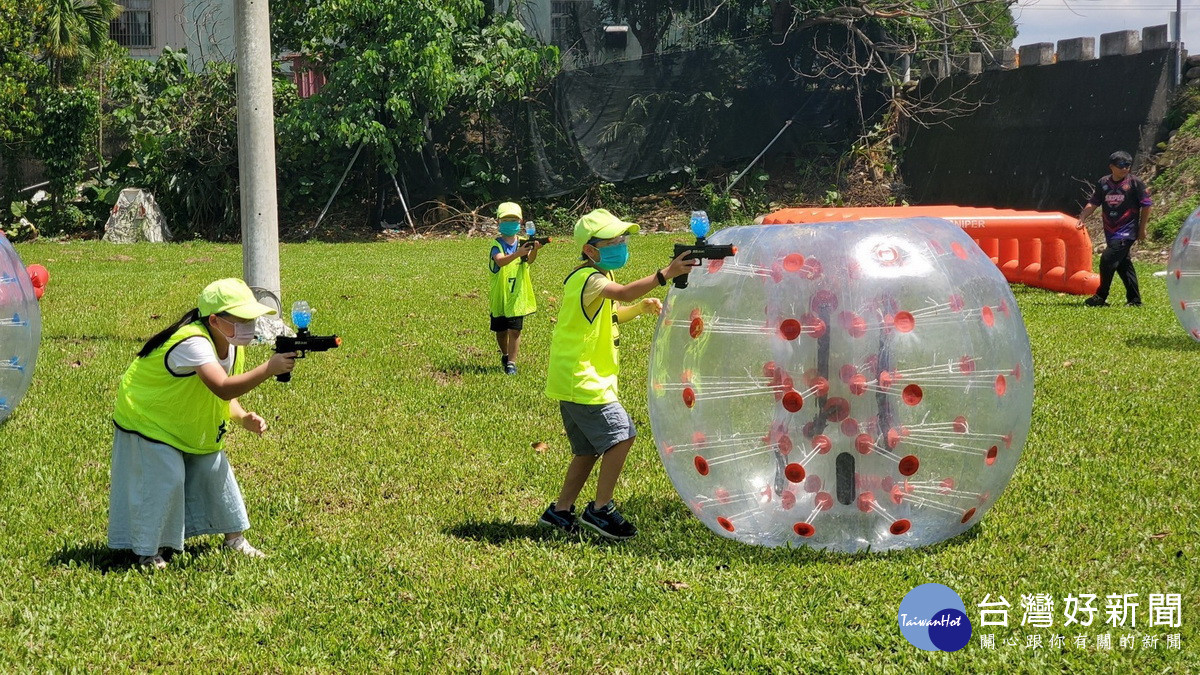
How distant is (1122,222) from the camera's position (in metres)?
13.4

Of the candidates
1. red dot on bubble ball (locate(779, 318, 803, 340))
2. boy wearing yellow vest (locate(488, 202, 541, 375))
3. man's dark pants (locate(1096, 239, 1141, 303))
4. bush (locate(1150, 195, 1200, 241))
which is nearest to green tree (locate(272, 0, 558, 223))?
bush (locate(1150, 195, 1200, 241))

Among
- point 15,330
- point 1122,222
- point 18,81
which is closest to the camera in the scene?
point 15,330

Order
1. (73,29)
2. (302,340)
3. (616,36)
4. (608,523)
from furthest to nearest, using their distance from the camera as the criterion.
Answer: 1. (616,36)
2. (73,29)
3. (608,523)
4. (302,340)

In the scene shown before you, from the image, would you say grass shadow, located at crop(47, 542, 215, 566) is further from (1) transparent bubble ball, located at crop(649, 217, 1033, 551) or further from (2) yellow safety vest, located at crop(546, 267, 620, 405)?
(1) transparent bubble ball, located at crop(649, 217, 1033, 551)

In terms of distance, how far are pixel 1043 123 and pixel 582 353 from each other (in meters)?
19.1

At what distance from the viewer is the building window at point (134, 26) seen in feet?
112

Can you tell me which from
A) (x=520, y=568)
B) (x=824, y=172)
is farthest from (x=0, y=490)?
(x=824, y=172)

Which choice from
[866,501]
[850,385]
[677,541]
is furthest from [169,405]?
[866,501]

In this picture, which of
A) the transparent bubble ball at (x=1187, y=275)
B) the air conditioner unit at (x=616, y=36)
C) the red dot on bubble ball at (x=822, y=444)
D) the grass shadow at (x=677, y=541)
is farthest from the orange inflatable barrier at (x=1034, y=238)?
the air conditioner unit at (x=616, y=36)

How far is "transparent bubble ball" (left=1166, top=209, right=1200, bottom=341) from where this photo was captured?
1028cm

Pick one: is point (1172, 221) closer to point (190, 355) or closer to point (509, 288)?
point (509, 288)

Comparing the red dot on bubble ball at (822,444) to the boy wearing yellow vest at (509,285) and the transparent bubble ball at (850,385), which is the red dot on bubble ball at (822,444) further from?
the boy wearing yellow vest at (509,285)

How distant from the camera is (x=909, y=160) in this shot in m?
25.8

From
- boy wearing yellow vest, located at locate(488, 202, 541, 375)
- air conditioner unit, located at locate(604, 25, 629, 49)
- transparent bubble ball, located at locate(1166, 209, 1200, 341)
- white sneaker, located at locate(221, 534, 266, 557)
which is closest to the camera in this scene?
white sneaker, located at locate(221, 534, 266, 557)
